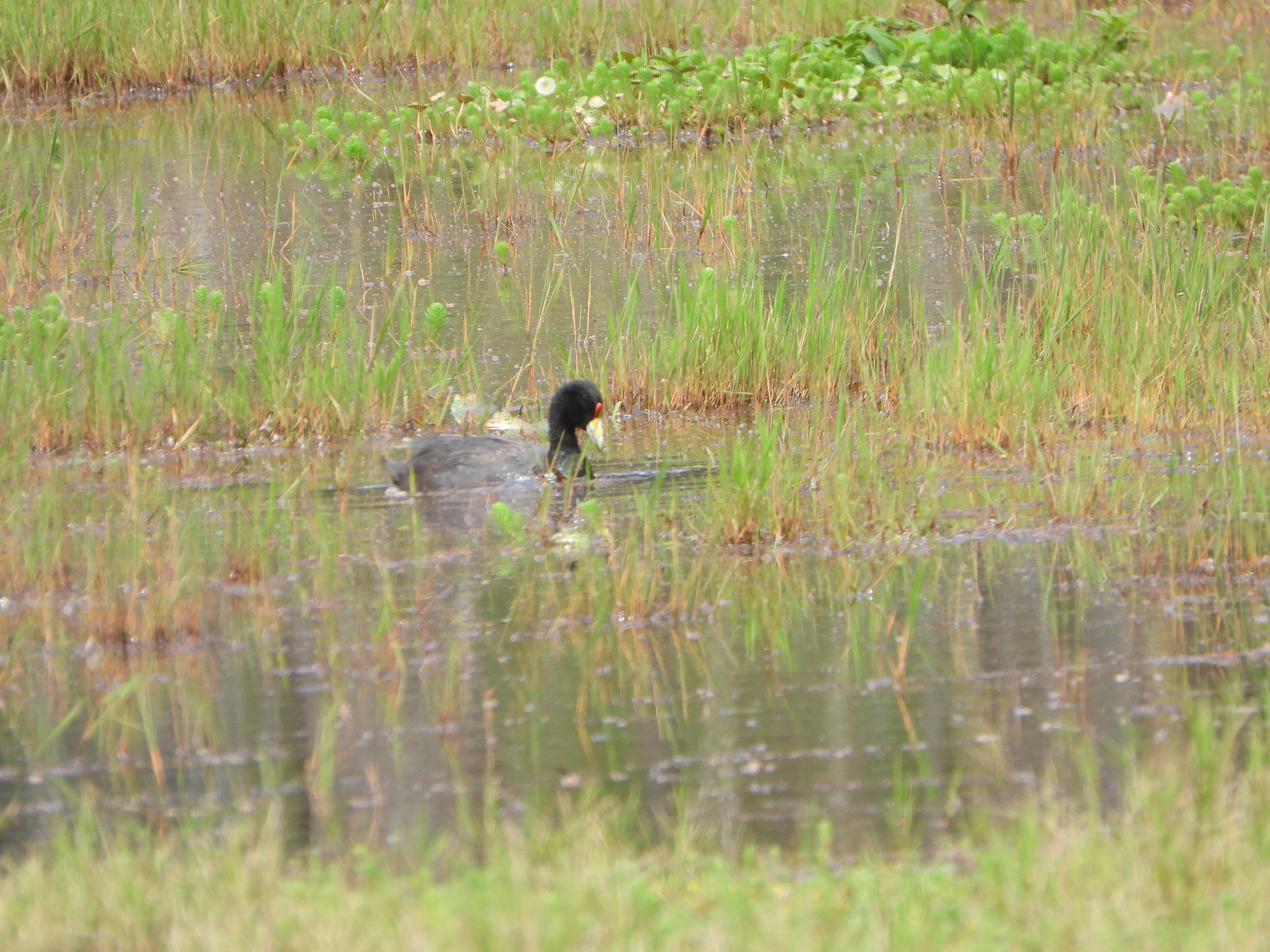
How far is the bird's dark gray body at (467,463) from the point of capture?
Answer: 7797mm

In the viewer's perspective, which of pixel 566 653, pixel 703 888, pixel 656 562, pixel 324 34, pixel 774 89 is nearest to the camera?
pixel 703 888

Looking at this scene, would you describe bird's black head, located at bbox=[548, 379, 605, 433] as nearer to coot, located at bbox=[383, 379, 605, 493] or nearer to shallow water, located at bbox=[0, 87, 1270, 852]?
coot, located at bbox=[383, 379, 605, 493]

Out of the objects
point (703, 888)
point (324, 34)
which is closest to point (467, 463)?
point (703, 888)

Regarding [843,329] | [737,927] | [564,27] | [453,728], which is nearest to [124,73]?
[564,27]

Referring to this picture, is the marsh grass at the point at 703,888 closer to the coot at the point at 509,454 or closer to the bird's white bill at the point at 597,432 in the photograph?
the coot at the point at 509,454

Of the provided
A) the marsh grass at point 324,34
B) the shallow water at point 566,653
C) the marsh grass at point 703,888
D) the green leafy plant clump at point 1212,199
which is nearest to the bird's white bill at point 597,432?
the shallow water at point 566,653

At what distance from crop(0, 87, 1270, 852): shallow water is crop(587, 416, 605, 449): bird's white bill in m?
0.14

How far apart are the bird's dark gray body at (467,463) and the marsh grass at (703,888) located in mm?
3519

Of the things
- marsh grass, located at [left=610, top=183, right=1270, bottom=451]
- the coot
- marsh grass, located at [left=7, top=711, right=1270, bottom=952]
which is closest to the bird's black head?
the coot

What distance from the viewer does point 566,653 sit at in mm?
5711

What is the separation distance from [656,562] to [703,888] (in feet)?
8.59

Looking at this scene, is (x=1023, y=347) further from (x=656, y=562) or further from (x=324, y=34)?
(x=324, y=34)

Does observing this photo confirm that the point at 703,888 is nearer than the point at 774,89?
Yes

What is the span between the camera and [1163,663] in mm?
5336
